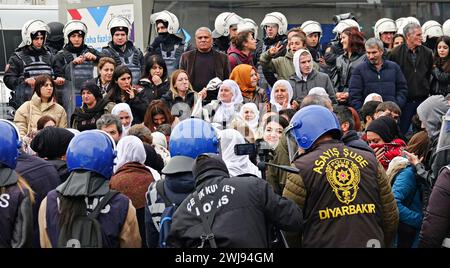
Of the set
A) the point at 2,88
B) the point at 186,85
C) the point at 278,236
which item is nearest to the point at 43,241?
the point at 278,236

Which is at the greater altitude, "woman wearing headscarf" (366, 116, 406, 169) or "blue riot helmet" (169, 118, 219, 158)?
"blue riot helmet" (169, 118, 219, 158)

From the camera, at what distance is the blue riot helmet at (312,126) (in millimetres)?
7922

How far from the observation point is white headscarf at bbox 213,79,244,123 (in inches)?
508

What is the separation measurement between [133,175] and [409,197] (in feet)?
7.48

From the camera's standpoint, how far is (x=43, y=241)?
7.77m

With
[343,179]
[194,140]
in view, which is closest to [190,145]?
[194,140]

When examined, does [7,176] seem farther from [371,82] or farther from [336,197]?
[371,82]

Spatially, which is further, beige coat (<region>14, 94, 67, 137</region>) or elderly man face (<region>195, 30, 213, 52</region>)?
elderly man face (<region>195, 30, 213, 52</region>)

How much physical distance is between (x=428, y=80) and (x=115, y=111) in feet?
15.6

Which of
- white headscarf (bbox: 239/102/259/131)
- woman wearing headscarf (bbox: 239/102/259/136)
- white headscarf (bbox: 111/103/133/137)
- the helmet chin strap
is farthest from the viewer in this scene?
white headscarf (bbox: 111/103/133/137)

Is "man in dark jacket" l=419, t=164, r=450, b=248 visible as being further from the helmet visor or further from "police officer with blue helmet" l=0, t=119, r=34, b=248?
"police officer with blue helmet" l=0, t=119, r=34, b=248

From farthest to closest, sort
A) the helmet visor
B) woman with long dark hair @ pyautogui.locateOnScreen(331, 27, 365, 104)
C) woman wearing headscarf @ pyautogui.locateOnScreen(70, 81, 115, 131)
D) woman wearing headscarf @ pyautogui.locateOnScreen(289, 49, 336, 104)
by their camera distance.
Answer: woman with long dark hair @ pyautogui.locateOnScreen(331, 27, 365, 104)
woman wearing headscarf @ pyautogui.locateOnScreen(289, 49, 336, 104)
woman wearing headscarf @ pyautogui.locateOnScreen(70, 81, 115, 131)
the helmet visor

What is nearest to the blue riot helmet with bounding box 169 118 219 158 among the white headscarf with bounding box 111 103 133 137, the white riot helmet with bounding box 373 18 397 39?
the white headscarf with bounding box 111 103 133 137

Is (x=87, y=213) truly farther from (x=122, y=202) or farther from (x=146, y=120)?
(x=146, y=120)
